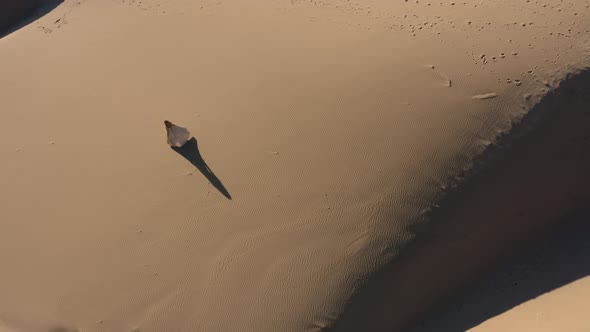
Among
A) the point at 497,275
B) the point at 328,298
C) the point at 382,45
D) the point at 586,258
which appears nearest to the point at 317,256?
the point at 328,298

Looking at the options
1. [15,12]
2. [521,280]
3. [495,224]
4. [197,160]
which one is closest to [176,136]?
[197,160]

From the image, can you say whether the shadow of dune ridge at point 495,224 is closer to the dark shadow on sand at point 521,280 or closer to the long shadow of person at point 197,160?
the dark shadow on sand at point 521,280

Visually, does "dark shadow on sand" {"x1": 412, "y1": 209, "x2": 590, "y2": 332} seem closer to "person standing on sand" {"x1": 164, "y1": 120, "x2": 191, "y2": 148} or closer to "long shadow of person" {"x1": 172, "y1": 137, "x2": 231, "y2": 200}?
"long shadow of person" {"x1": 172, "y1": 137, "x2": 231, "y2": 200}

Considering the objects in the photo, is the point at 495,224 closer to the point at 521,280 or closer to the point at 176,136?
the point at 521,280

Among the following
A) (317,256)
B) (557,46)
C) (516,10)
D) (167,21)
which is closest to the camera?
(317,256)

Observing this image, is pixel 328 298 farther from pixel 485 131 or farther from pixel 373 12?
pixel 373 12
